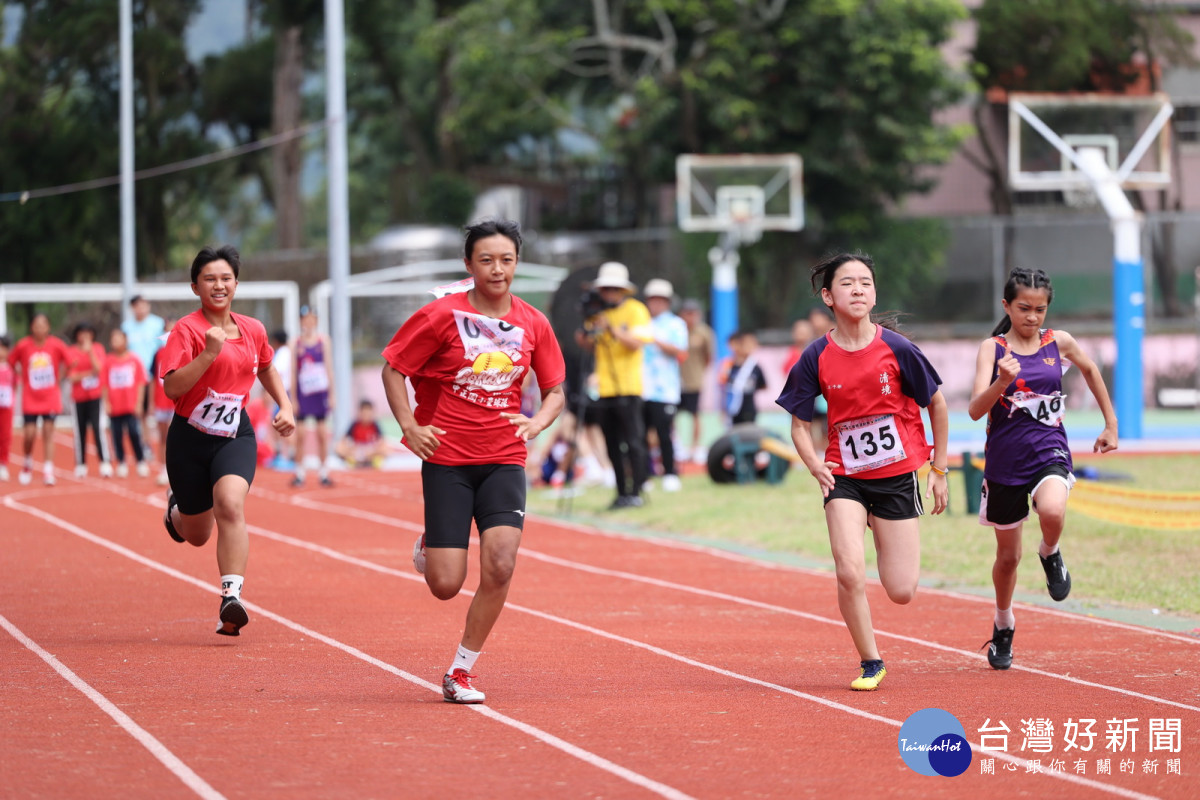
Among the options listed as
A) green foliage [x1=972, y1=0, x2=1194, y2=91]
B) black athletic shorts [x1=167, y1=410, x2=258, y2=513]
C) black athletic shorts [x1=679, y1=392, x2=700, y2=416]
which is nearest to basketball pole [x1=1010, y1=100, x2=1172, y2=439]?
black athletic shorts [x1=679, y1=392, x2=700, y2=416]

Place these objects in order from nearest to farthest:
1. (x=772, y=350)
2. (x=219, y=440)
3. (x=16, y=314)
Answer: (x=219, y=440)
(x=16, y=314)
(x=772, y=350)

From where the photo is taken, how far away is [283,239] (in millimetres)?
40094

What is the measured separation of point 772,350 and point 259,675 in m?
25.5

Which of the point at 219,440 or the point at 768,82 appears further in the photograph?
the point at 768,82

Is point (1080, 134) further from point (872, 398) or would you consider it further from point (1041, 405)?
point (872, 398)

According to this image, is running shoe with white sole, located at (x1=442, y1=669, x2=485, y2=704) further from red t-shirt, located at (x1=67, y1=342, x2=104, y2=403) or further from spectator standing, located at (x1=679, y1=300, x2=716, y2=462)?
red t-shirt, located at (x1=67, y1=342, x2=104, y2=403)

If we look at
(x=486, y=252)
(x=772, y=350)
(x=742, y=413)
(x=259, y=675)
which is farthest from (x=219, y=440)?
(x=772, y=350)

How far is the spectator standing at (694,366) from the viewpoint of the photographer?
20.1 meters

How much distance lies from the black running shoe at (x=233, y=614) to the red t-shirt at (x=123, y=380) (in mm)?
11890

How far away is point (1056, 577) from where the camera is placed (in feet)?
25.9

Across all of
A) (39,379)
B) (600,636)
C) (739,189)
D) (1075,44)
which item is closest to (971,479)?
(600,636)

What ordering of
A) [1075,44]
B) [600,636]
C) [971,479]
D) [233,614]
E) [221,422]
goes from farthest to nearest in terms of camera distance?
[1075,44]
[971,479]
[600,636]
[221,422]
[233,614]

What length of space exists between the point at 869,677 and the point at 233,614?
129 inches

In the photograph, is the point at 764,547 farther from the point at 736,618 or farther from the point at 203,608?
the point at 203,608
